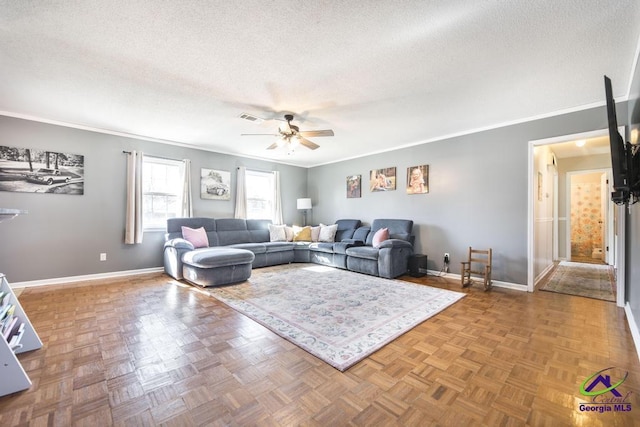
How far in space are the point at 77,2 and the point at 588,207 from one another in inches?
386

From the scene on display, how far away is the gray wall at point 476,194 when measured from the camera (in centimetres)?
377

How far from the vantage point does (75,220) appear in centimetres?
416

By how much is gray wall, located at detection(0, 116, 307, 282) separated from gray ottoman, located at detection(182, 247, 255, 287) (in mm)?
1423

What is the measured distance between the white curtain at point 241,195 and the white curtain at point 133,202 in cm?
185

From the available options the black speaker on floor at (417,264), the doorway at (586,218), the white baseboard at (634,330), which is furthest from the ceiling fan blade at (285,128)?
Result: the doorway at (586,218)

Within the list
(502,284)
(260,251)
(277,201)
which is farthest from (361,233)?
(502,284)

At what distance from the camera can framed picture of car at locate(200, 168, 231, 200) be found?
5492 millimetres

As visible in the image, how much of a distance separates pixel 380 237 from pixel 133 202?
4.46m

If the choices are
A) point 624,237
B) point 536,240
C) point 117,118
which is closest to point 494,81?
point 624,237

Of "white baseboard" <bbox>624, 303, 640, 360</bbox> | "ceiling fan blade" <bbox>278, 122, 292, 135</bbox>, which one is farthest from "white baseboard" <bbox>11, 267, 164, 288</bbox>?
"white baseboard" <bbox>624, 303, 640, 360</bbox>

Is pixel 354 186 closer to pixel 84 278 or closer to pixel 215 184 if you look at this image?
pixel 215 184

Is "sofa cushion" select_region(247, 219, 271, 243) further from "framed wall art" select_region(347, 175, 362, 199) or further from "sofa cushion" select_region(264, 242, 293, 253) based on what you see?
"framed wall art" select_region(347, 175, 362, 199)

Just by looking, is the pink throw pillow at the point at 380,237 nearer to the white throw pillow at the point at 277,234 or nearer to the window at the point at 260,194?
the white throw pillow at the point at 277,234

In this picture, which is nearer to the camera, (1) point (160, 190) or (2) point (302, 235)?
(1) point (160, 190)
